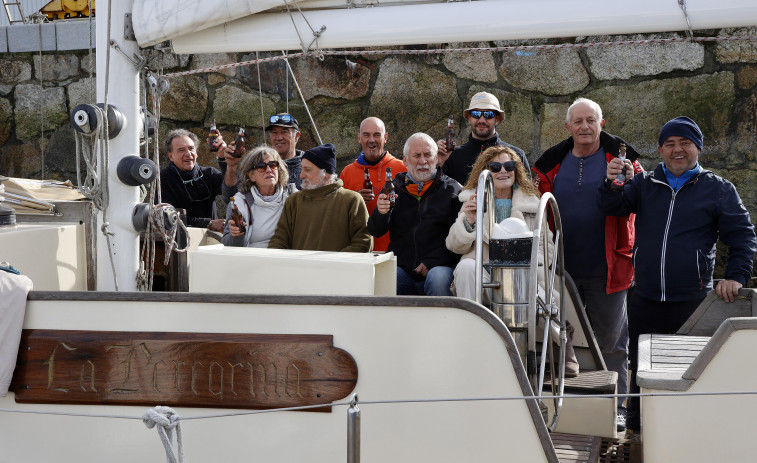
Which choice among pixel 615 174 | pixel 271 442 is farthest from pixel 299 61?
pixel 271 442

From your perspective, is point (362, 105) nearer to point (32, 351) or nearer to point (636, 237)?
point (636, 237)

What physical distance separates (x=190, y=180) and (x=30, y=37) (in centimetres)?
217

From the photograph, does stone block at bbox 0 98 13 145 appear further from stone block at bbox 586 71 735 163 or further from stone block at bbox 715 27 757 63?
stone block at bbox 715 27 757 63

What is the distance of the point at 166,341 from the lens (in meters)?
3.02

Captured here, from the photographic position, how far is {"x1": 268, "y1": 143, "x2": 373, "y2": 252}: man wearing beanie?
413 centimetres

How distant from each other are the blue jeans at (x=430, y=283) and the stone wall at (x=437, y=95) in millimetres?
2212

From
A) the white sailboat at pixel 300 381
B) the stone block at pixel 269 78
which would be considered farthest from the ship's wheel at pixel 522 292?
the stone block at pixel 269 78

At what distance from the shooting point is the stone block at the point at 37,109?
21.8 ft

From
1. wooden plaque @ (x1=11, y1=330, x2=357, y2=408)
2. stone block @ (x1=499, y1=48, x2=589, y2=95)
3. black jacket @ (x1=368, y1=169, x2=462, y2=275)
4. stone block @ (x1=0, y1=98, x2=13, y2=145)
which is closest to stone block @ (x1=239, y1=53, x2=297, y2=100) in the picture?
stone block @ (x1=499, y1=48, x2=589, y2=95)

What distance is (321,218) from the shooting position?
4141 millimetres

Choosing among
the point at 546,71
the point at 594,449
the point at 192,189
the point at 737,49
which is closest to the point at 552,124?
the point at 546,71

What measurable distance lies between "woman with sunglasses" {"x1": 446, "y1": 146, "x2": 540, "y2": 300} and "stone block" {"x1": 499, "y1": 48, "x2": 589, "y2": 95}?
2030 millimetres

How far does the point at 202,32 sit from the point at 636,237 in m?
2.14

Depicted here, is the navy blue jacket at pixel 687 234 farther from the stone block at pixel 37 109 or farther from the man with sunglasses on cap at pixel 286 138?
the stone block at pixel 37 109
